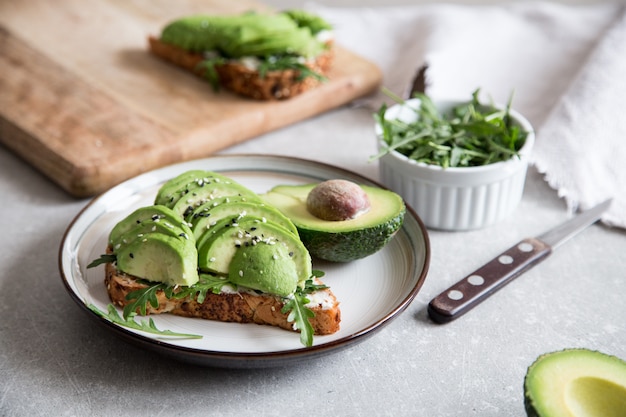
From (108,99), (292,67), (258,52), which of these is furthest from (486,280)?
(108,99)

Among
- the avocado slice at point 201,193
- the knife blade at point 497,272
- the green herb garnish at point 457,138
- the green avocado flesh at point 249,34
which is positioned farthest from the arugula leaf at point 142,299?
the green avocado flesh at point 249,34

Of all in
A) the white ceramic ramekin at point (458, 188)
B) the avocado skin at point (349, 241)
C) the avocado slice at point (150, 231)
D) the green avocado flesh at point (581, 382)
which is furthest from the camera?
the white ceramic ramekin at point (458, 188)

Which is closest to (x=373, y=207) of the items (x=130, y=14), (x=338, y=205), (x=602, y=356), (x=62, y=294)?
(x=338, y=205)

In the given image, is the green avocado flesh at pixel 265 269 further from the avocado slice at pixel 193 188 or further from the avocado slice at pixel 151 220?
the avocado slice at pixel 193 188

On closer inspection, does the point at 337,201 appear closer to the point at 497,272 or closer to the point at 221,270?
the point at 221,270

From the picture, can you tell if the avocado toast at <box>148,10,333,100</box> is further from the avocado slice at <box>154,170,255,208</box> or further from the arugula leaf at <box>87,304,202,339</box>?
the arugula leaf at <box>87,304,202,339</box>

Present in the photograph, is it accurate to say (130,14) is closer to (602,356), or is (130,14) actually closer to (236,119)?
A: (236,119)
